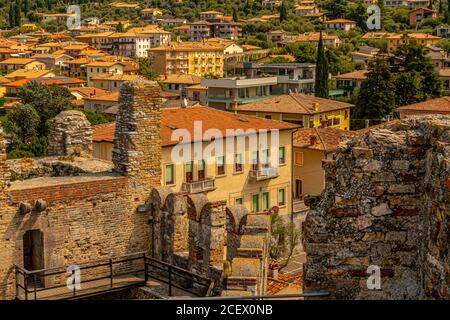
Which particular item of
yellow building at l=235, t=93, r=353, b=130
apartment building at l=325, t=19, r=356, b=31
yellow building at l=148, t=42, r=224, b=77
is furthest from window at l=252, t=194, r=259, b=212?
apartment building at l=325, t=19, r=356, b=31

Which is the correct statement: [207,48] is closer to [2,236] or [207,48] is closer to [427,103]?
[427,103]

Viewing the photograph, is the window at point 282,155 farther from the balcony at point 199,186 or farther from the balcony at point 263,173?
the balcony at point 199,186

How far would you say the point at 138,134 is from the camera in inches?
553

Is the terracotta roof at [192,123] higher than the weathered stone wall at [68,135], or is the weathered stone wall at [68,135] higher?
the weathered stone wall at [68,135]

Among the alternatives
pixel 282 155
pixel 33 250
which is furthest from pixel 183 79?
pixel 33 250

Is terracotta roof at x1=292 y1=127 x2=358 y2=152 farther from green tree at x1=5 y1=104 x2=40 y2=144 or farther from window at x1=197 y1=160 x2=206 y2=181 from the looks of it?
green tree at x1=5 y1=104 x2=40 y2=144

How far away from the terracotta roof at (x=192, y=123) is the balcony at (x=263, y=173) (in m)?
2.35

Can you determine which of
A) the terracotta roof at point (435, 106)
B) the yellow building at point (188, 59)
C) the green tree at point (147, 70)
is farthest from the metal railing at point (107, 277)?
the yellow building at point (188, 59)

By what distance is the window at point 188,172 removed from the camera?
4050 cm

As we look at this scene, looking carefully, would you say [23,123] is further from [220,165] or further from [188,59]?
[188,59]

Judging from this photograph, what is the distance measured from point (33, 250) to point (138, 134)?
2.71 metres

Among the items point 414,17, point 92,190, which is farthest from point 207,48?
point 92,190

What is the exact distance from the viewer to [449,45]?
13012 centimetres
